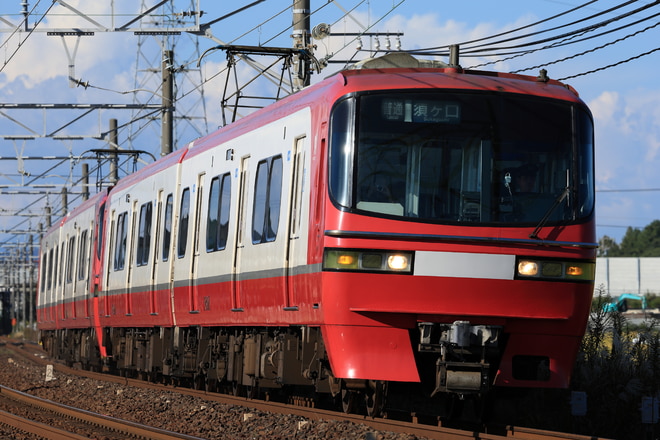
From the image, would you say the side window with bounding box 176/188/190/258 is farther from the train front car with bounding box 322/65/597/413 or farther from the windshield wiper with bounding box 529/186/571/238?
the windshield wiper with bounding box 529/186/571/238

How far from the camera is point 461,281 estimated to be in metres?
10.1

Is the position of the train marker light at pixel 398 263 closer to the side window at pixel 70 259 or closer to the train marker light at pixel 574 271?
the train marker light at pixel 574 271

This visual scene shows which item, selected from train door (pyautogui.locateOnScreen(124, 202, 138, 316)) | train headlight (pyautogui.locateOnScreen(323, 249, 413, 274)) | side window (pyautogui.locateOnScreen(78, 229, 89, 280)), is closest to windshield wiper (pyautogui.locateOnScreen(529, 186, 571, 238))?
train headlight (pyautogui.locateOnScreen(323, 249, 413, 274))

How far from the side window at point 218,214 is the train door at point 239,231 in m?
0.44

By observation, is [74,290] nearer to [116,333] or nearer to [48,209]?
[116,333]

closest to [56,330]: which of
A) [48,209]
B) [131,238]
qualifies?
[131,238]

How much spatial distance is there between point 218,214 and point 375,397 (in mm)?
4242

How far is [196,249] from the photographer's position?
1539 cm

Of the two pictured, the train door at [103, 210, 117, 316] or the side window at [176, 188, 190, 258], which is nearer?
the side window at [176, 188, 190, 258]

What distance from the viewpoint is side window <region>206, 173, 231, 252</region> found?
46.0ft

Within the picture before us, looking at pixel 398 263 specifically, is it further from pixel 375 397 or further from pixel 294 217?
pixel 294 217

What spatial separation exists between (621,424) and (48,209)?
53.5 metres

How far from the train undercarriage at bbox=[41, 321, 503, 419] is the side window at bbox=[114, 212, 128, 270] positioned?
1151 millimetres

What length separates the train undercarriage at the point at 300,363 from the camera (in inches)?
397
